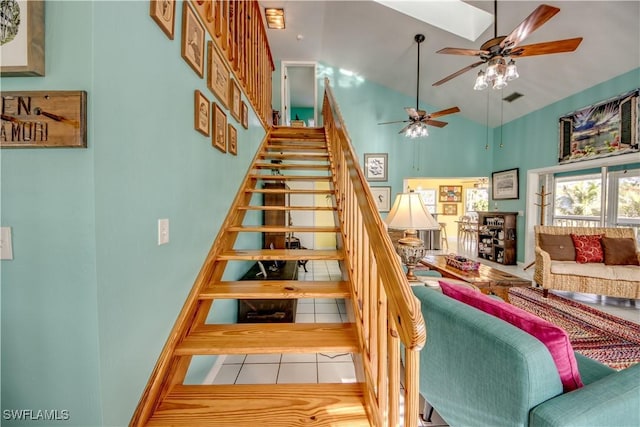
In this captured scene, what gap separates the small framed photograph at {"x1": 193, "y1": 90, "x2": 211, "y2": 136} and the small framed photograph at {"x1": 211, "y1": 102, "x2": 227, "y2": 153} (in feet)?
0.30

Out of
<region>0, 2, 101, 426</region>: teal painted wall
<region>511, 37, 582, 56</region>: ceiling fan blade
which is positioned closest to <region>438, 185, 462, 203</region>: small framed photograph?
<region>511, 37, 582, 56</region>: ceiling fan blade

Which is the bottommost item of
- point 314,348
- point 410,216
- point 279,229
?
point 314,348

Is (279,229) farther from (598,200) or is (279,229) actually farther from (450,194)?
(450,194)

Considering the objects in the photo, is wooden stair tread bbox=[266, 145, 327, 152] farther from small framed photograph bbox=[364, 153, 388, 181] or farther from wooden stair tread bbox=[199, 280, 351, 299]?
wooden stair tread bbox=[199, 280, 351, 299]

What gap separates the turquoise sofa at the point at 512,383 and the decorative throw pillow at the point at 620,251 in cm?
305

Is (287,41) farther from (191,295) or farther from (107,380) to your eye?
(107,380)

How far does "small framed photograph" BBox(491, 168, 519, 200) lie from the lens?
552 cm

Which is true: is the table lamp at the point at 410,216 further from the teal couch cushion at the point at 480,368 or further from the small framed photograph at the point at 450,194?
the small framed photograph at the point at 450,194

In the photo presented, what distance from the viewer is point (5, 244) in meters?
0.85

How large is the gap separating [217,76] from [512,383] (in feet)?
7.98

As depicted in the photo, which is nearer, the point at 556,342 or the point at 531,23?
the point at 556,342

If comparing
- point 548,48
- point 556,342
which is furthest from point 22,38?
point 548,48

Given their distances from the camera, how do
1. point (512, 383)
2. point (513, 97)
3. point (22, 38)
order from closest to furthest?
point (22, 38), point (512, 383), point (513, 97)

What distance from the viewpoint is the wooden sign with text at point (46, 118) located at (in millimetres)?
847
